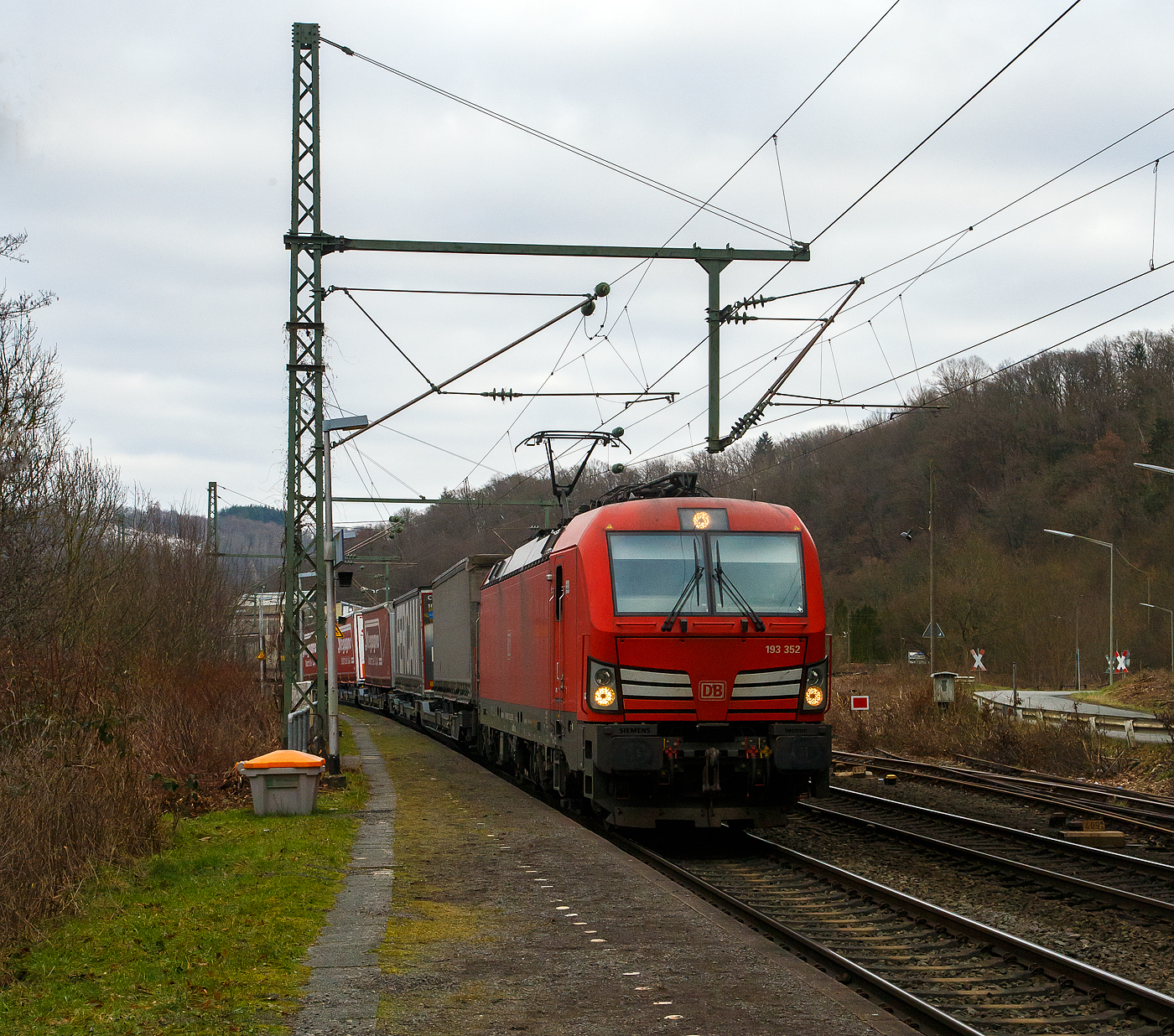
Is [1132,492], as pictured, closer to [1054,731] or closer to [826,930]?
[1054,731]

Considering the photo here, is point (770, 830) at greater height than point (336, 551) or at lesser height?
lesser

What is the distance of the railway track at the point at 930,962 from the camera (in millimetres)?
6379

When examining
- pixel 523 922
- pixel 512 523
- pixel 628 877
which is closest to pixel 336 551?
pixel 628 877

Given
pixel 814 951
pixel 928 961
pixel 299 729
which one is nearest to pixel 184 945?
pixel 814 951

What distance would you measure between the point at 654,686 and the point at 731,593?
1173 mm

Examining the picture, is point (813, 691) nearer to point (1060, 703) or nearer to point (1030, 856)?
point (1030, 856)

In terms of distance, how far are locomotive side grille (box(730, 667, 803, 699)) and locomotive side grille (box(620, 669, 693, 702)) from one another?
0.48 metres

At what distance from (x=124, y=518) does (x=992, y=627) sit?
3296cm

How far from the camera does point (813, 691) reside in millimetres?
12164

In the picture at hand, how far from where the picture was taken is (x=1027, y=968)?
24.2ft

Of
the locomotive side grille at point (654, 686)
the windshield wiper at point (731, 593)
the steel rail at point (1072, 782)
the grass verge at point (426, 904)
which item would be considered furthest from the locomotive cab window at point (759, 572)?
the steel rail at point (1072, 782)

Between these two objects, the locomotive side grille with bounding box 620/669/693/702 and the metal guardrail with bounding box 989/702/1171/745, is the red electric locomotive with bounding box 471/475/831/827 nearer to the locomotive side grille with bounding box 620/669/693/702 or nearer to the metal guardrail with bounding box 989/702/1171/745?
the locomotive side grille with bounding box 620/669/693/702

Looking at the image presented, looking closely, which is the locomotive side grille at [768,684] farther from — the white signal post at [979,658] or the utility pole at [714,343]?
the white signal post at [979,658]

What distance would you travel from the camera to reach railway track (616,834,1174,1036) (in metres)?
6.38
